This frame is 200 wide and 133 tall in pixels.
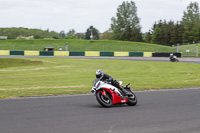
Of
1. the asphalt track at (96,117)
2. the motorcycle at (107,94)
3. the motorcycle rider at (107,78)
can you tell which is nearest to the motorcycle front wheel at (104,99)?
the motorcycle at (107,94)

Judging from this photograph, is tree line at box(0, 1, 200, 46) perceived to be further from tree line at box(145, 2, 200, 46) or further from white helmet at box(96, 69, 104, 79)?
white helmet at box(96, 69, 104, 79)

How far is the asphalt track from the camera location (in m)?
6.82

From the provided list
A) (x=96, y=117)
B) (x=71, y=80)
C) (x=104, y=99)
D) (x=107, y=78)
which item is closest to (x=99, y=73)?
(x=107, y=78)

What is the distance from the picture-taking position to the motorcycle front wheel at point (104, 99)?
9.76 m

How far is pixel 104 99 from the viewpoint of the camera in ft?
32.6

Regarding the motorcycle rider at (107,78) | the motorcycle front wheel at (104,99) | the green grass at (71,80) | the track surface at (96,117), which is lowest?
the green grass at (71,80)

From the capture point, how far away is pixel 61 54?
197 feet

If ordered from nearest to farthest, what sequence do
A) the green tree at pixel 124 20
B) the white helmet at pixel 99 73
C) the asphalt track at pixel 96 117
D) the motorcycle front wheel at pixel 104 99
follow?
the asphalt track at pixel 96 117 < the motorcycle front wheel at pixel 104 99 < the white helmet at pixel 99 73 < the green tree at pixel 124 20

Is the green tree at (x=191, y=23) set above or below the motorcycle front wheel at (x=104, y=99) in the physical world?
above

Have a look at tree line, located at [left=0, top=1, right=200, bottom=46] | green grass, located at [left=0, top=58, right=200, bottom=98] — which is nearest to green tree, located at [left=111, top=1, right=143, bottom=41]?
tree line, located at [left=0, top=1, right=200, bottom=46]

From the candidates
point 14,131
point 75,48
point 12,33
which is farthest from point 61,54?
point 12,33

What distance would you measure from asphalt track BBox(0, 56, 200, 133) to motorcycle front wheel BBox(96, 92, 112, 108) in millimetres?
172

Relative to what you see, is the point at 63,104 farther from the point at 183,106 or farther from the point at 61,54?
the point at 61,54

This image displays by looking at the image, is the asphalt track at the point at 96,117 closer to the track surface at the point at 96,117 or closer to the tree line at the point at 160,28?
the track surface at the point at 96,117
